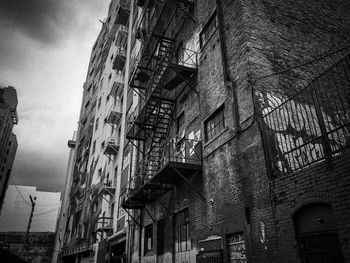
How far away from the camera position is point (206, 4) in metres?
12.6

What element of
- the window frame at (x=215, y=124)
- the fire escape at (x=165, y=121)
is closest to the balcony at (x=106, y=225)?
the fire escape at (x=165, y=121)

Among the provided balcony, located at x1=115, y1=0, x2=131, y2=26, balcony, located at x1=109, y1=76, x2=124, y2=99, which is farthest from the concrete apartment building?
balcony, located at x1=115, y1=0, x2=131, y2=26

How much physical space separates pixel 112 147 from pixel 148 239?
9.99 m

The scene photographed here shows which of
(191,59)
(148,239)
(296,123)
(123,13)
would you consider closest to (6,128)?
(123,13)

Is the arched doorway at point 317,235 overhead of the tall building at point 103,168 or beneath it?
beneath

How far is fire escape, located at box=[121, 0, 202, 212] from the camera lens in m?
11.3

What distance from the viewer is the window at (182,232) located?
10.8 meters

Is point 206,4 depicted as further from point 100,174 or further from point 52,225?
point 52,225

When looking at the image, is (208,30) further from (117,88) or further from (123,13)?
(123,13)

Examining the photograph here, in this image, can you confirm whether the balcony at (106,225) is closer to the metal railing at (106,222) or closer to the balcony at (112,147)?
the metal railing at (106,222)

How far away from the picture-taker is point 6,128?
68812 millimetres

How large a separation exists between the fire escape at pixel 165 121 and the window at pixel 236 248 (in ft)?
9.82

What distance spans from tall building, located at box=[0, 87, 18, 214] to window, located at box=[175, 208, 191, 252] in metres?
64.5

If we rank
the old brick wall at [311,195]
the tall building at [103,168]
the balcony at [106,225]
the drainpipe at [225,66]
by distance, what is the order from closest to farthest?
the old brick wall at [311,195] → the drainpipe at [225,66] → the balcony at [106,225] → the tall building at [103,168]
